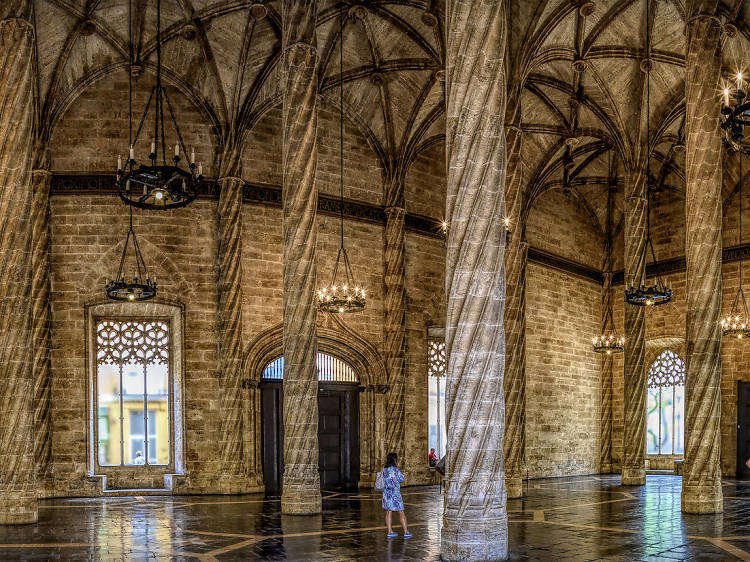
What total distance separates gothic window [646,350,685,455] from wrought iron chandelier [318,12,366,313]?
1410 centimetres

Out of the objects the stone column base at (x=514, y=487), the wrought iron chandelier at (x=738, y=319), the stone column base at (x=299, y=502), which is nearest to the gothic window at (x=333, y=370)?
the stone column base at (x=514, y=487)

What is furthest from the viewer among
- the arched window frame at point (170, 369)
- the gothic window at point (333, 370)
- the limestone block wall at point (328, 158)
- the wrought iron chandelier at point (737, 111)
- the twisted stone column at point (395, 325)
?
the twisted stone column at point (395, 325)

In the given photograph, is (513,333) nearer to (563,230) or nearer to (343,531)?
(343,531)

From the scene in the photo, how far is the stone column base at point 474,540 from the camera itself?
32.9 feet

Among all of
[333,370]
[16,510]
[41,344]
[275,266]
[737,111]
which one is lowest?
[16,510]

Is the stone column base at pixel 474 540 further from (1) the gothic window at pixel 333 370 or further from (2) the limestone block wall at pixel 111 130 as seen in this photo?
(2) the limestone block wall at pixel 111 130

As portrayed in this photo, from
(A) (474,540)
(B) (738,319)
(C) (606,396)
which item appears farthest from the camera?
(C) (606,396)

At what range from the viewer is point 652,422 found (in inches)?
1257

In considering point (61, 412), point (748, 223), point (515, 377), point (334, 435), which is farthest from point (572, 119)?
point (61, 412)

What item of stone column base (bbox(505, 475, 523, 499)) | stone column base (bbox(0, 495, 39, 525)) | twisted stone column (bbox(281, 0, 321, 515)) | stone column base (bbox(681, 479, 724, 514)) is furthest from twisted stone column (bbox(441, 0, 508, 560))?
stone column base (bbox(505, 475, 523, 499))

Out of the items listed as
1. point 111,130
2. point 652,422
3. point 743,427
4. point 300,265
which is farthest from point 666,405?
point 111,130

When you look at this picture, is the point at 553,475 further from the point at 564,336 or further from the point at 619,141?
the point at 619,141

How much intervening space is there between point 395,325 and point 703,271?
10135 millimetres

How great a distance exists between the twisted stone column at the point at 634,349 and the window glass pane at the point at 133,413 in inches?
534
